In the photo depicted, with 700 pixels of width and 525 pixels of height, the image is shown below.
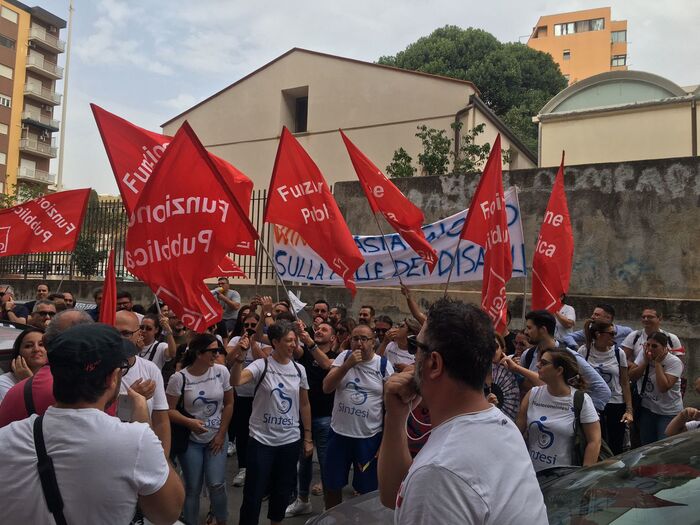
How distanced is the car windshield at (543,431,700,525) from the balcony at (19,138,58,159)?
50.9m

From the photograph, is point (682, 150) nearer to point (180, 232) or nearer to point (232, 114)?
point (180, 232)

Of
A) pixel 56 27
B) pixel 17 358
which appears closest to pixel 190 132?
pixel 17 358

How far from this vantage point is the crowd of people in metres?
1.74

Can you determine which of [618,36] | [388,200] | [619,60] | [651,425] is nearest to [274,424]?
[388,200]

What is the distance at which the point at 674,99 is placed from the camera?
13.8 metres

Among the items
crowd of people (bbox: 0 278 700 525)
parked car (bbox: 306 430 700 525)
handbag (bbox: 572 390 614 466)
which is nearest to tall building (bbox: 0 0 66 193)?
crowd of people (bbox: 0 278 700 525)

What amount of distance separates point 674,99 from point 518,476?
14.6 m

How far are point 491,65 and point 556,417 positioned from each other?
32.7 m

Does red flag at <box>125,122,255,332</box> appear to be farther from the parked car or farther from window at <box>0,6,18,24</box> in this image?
window at <box>0,6,18,24</box>

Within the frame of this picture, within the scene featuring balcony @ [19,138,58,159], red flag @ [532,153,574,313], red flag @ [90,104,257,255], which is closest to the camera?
red flag @ [90,104,257,255]

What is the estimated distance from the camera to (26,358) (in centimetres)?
364

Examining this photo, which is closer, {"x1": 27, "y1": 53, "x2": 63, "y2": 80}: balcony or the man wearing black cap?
the man wearing black cap

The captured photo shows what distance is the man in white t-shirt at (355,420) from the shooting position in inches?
198

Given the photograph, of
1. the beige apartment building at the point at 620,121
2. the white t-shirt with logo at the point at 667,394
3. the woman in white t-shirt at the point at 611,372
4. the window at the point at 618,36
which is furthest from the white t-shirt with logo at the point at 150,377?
the window at the point at 618,36
